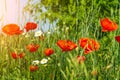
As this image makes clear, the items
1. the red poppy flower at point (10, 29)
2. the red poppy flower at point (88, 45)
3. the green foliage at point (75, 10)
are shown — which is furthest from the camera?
the green foliage at point (75, 10)

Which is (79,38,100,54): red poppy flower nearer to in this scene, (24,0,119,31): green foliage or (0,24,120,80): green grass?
(0,24,120,80): green grass

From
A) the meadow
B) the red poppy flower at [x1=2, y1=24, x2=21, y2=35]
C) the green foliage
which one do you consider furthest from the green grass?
the green foliage

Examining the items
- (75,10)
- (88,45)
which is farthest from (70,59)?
(75,10)

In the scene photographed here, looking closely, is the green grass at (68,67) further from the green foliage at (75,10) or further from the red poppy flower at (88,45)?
the green foliage at (75,10)

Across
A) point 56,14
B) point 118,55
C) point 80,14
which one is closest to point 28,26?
point 118,55

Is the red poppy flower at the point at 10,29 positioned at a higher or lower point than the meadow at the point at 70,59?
higher

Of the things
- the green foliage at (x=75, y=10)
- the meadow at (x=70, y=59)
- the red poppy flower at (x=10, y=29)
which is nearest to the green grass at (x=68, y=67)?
the meadow at (x=70, y=59)

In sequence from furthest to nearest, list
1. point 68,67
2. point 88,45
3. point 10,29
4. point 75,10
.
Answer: point 75,10 → point 10,29 → point 68,67 → point 88,45

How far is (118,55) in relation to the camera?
11.7ft

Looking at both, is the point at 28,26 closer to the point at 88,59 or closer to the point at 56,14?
the point at 88,59

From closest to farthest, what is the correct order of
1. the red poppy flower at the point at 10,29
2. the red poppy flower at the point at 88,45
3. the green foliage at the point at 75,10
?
the red poppy flower at the point at 88,45 < the red poppy flower at the point at 10,29 < the green foliage at the point at 75,10

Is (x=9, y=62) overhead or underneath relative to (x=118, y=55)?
underneath

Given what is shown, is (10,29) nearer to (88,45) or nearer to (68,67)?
(68,67)

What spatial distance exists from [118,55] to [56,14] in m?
5.08
